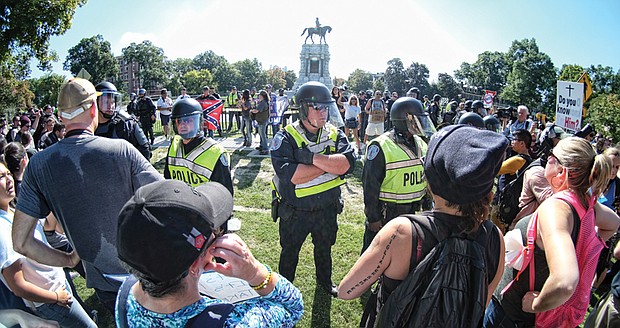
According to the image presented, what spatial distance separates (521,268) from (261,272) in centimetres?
160

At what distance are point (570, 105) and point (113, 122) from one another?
7.95 m

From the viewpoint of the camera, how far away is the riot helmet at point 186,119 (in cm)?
354

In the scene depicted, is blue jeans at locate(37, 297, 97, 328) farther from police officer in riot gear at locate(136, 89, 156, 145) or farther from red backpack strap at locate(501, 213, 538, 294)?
police officer in riot gear at locate(136, 89, 156, 145)

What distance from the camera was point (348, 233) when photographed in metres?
5.99

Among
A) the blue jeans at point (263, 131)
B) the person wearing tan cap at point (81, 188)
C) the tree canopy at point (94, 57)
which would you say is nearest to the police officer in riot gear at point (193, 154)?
the person wearing tan cap at point (81, 188)

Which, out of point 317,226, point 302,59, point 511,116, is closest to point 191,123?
point 317,226

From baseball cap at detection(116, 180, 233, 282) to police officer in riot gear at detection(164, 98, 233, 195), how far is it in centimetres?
227

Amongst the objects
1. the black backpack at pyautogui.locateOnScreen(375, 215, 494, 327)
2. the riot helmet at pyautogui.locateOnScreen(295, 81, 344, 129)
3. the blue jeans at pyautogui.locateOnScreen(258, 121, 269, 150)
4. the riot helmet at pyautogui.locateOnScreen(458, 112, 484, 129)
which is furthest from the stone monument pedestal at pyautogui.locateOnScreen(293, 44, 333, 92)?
the black backpack at pyautogui.locateOnScreen(375, 215, 494, 327)

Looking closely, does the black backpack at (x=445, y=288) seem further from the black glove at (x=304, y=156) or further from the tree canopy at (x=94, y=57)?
the tree canopy at (x=94, y=57)

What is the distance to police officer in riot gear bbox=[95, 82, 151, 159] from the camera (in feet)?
16.0

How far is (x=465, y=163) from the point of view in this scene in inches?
58.6

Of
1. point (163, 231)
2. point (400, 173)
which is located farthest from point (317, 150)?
point (163, 231)

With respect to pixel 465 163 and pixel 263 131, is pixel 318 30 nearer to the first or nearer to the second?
pixel 263 131

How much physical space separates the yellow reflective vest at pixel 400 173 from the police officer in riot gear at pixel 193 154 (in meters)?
1.54
